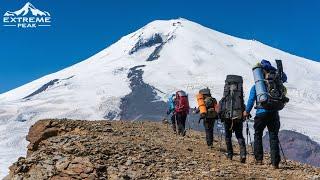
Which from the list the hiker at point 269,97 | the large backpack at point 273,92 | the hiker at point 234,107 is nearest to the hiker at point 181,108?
the hiker at point 234,107

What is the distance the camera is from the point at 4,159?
495ft

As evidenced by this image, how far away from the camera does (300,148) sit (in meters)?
163

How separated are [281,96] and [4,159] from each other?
474 feet

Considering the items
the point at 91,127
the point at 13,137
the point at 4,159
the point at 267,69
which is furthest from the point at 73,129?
the point at 13,137

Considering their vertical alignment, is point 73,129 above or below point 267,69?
below

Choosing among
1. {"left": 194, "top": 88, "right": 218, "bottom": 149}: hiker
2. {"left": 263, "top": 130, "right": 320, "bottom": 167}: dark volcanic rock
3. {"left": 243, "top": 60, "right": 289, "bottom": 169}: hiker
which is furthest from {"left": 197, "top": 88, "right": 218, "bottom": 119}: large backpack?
{"left": 263, "top": 130, "right": 320, "bottom": 167}: dark volcanic rock

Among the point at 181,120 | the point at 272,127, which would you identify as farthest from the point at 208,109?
the point at 272,127

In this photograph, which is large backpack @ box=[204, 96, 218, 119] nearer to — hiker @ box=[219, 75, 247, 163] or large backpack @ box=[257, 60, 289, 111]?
hiker @ box=[219, 75, 247, 163]

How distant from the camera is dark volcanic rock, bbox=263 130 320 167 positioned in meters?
159

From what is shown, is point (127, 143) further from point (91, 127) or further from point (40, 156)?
point (91, 127)

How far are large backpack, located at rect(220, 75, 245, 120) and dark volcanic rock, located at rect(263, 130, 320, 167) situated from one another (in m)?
138

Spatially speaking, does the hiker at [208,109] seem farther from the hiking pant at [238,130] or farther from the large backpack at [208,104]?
the hiking pant at [238,130]

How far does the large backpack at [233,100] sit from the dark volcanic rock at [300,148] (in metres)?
138

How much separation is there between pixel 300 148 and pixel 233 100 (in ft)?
501
